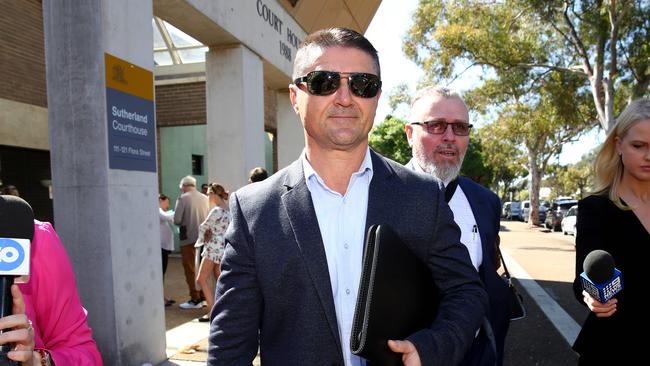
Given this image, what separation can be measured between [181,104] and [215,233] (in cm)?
728

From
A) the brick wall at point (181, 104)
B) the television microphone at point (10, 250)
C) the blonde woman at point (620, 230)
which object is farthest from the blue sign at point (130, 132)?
the brick wall at point (181, 104)

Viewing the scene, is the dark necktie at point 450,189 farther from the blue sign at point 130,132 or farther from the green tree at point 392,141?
the green tree at point 392,141

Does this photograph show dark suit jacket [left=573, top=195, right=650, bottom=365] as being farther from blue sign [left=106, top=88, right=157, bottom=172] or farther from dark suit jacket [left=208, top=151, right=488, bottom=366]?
blue sign [left=106, top=88, right=157, bottom=172]

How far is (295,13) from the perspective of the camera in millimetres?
9320

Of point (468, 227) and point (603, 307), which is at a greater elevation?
point (468, 227)

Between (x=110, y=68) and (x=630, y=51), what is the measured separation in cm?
1759

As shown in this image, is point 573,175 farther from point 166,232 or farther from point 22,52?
point 22,52

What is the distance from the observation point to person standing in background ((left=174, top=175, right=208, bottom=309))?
8016mm

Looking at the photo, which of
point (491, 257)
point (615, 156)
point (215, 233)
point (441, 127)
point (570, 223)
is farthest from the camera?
point (570, 223)

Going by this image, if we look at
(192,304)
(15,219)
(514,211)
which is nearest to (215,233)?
(192,304)

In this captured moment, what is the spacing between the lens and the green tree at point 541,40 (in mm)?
15695

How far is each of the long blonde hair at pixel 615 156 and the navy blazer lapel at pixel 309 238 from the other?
1.79 m

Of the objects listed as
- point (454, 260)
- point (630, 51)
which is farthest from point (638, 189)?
point (630, 51)

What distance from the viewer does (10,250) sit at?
1.17 m
